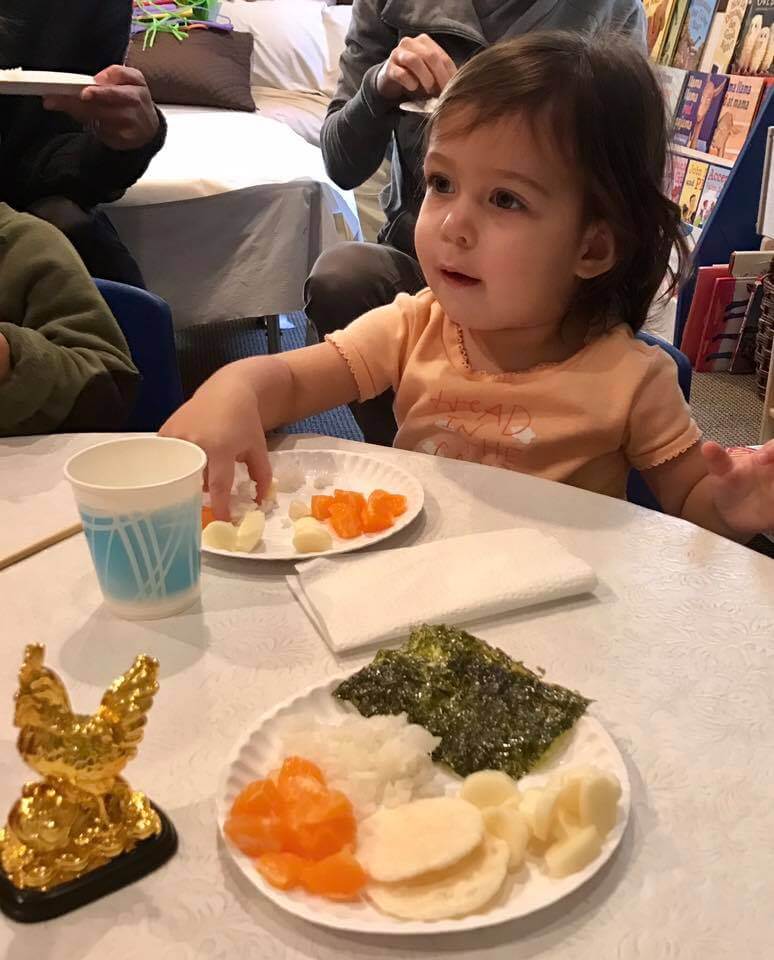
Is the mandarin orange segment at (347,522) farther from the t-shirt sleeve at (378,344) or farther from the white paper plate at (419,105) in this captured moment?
the white paper plate at (419,105)

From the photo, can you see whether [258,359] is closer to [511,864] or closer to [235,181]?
[511,864]

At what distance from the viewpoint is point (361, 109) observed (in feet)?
5.15

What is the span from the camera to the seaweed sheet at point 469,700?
56 centimetres

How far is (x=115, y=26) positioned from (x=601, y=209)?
1.71 m

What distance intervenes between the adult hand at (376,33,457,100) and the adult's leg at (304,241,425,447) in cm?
33

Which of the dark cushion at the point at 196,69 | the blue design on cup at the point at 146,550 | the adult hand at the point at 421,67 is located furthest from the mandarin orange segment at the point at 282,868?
the dark cushion at the point at 196,69

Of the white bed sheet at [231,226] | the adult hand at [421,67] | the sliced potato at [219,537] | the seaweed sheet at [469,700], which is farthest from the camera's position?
the white bed sheet at [231,226]

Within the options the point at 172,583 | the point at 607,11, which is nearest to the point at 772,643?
the point at 172,583

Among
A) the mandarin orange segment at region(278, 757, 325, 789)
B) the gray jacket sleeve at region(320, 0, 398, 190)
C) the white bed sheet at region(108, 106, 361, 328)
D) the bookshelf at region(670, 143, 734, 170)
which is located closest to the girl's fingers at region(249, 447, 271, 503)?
the mandarin orange segment at region(278, 757, 325, 789)

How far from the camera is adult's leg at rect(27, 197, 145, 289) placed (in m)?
2.13

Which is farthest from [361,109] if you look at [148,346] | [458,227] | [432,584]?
[432,584]

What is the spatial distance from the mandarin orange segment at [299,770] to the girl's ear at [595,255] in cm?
77

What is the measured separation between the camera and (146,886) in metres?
0.47

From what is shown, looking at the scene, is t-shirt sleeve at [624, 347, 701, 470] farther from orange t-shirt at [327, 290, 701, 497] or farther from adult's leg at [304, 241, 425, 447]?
adult's leg at [304, 241, 425, 447]
